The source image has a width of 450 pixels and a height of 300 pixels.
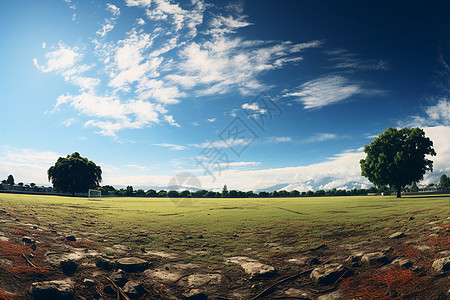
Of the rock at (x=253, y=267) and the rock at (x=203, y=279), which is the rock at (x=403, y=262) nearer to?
the rock at (x=253, y=267)

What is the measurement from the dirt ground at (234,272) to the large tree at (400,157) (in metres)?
40.0

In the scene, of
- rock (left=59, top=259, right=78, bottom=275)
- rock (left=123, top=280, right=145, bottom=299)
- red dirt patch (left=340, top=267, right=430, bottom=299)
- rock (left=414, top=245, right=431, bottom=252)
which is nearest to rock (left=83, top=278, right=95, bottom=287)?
rock (left=59, top=259, right=78, bottom=275)

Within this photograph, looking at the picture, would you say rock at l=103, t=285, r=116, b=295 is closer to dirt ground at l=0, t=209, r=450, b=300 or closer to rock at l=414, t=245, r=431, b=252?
dirt ground at l=0, t=209, r=450, b=300

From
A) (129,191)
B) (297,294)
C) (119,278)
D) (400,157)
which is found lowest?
(129,191)

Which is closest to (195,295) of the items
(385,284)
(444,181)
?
(385,284)

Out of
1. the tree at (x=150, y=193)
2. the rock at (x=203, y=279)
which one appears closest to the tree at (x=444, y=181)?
the tree at (x=150, y=193)

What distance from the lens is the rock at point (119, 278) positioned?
6.84 meters

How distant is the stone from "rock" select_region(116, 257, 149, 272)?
5611mm

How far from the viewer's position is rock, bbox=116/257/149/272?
25.4ft

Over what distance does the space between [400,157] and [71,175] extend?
83.0 metres

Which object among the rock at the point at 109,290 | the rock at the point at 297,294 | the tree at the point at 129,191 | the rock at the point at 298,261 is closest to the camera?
the rock at the point at 297,294

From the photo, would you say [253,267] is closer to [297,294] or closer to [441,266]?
[297,294]

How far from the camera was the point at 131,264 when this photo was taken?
311 inches

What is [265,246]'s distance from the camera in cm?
1039
